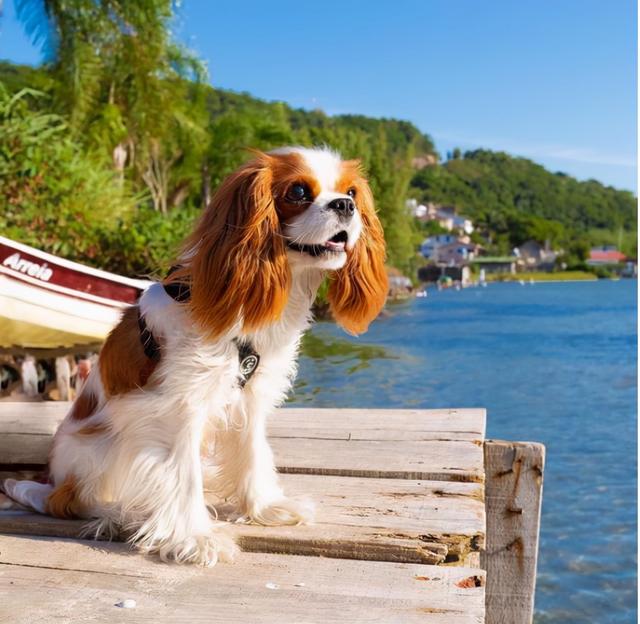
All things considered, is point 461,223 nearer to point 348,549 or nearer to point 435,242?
point 435,242

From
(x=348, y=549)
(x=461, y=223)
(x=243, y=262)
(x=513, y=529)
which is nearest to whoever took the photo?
(x=243, y=262)

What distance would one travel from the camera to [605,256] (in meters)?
108

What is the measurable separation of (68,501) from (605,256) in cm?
11294

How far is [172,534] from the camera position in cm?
247

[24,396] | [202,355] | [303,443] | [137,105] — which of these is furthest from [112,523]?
[137,105]

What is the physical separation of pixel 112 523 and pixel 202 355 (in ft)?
2.28

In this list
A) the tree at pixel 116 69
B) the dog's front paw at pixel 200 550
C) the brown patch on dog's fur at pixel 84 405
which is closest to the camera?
the dog's front paw at pixel 200 550

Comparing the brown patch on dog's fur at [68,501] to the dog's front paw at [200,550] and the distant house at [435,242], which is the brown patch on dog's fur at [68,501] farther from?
the distant house at [435,242]

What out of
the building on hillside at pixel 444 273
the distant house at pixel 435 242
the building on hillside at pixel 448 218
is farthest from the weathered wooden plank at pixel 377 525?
the building on hillside at pixel 448 218

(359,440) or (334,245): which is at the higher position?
(334,245)

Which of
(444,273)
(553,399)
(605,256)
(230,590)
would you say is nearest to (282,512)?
(230,590)

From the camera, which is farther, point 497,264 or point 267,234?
point 497,264

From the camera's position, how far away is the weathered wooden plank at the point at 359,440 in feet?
10.7

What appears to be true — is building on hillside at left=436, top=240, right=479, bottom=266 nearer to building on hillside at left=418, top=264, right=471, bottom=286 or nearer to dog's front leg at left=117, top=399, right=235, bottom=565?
building on hillside at left=418, top=264, right=471, bottom=286
